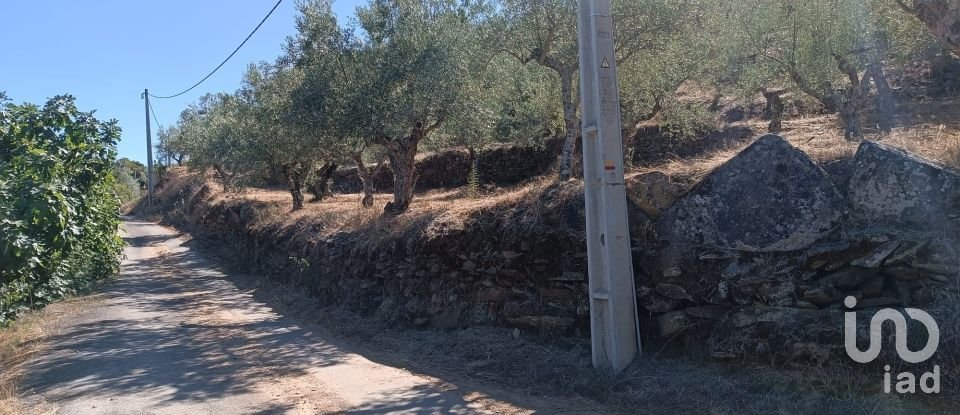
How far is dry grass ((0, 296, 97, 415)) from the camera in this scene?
744 centimetres

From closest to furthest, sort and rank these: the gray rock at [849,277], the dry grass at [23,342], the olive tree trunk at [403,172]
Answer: the gray rock at [849,277]
the dry grass at [23,342]
the olive tree trunk at [403,172]

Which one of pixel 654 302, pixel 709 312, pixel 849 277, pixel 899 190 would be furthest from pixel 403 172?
pixel 899 190

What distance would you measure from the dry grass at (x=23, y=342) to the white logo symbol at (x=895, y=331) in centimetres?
785

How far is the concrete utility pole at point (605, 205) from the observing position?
7160mm

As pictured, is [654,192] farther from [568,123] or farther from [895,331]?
[568,123]

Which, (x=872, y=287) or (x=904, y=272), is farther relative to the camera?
(x=872, y=287)

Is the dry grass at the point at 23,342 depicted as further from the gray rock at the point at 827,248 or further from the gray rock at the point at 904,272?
the gray rock at the point at 904,272

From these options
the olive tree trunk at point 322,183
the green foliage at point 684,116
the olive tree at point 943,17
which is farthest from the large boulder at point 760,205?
Answer: the olive tree trunk at point 322,183

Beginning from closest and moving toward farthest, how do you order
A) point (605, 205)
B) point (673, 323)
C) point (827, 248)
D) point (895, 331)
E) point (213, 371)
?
point (895, 331) → point (827, 248) → point (673, 323) → point (605, 205) → point (213, 371)

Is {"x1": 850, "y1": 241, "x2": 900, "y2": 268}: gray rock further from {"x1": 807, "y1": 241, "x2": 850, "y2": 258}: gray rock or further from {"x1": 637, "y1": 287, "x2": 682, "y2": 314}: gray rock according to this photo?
{"x1": 637, "y1": 287, "x2": 682, "y2": 314}: gray rock

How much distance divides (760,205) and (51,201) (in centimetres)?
1114

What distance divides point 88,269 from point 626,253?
1559 cm

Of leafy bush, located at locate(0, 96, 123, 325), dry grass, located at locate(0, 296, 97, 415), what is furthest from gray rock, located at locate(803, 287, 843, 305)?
leafy bush, located at locate(0, 96, 123, 325)

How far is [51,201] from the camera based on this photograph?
37.3 feet
